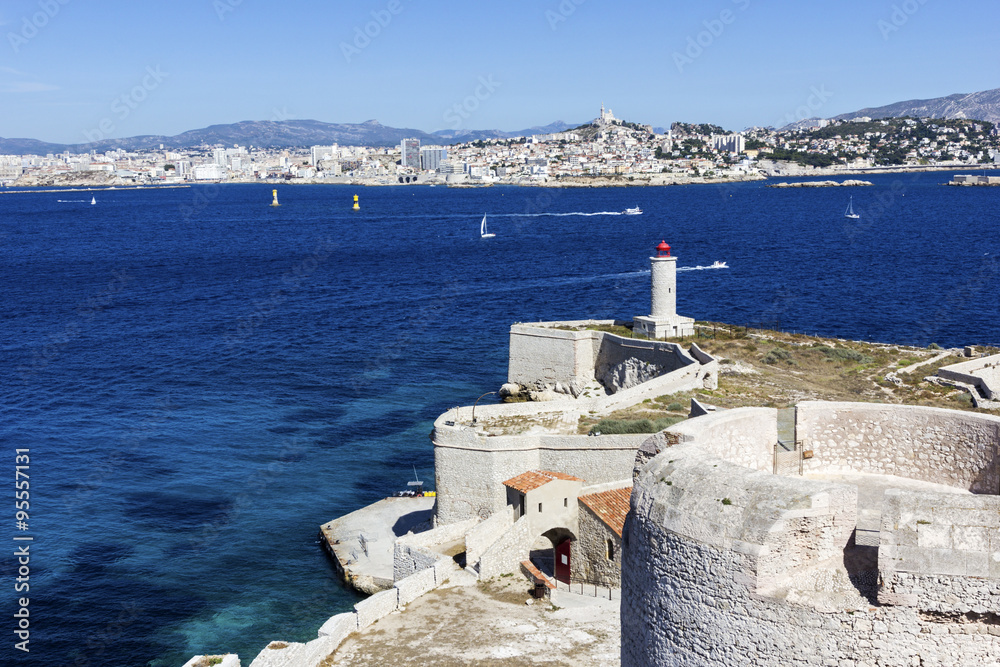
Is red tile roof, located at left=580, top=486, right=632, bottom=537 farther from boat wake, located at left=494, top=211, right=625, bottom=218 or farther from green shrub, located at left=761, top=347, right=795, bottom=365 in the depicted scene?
boat wake, located at left=494, top=211, right=625, bottom=218

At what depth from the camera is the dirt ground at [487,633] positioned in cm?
1719

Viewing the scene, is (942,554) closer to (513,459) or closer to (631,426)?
(513,459)

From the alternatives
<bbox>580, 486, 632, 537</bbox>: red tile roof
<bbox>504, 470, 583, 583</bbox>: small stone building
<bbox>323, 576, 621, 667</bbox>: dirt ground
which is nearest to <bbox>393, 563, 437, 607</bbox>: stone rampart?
<bbox>323, 576, 621, 667</bbox>: dirt ground

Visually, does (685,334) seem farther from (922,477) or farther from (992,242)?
(992,242)

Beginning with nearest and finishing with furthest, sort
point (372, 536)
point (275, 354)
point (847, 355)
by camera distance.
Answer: point (372, 536), point (847, 355), point (275, 354)

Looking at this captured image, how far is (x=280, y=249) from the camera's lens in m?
107

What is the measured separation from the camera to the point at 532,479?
2248cm

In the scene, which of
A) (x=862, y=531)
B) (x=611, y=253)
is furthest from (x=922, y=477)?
(x=611, y=253)

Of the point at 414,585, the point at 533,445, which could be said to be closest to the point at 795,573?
the point at 414,585

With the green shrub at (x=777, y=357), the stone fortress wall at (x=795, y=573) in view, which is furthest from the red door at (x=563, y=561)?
the green shrub at (x=777, y=357)

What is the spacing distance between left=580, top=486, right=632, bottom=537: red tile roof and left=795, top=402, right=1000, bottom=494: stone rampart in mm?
10556

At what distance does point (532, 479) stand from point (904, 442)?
13896 mm

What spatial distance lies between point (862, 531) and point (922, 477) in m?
2.77

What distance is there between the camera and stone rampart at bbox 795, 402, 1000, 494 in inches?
344
